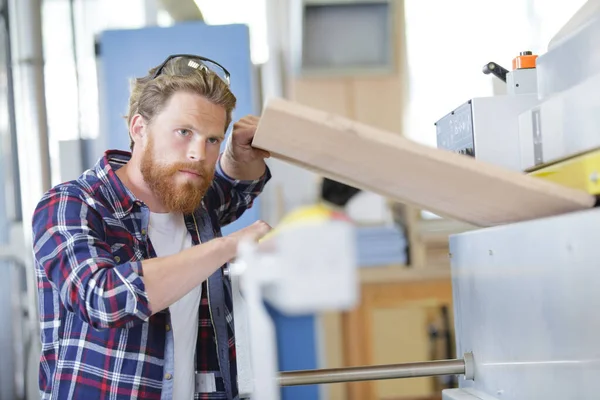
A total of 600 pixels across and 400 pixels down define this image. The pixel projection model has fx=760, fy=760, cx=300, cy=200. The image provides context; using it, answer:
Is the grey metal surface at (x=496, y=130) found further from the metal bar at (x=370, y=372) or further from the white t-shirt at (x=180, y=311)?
the white t-shirt at (x=180, y=311)

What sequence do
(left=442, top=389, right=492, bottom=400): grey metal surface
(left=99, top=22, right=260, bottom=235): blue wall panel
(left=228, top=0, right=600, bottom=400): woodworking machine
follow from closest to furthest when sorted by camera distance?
(left=228, top=0, right=600, bottom=400): woodworking machine, (left=442, top=389, right=492, bottom=400): grey metal surface, (left=99, top=22, right=260, bottom=235): blue wall panel

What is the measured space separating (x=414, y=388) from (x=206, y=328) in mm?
2375

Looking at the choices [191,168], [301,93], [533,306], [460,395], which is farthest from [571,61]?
[301,93]

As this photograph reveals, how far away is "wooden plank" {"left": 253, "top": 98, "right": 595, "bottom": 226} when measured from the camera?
2.89ft

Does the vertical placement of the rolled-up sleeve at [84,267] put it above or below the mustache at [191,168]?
below

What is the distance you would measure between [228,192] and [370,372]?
614mm

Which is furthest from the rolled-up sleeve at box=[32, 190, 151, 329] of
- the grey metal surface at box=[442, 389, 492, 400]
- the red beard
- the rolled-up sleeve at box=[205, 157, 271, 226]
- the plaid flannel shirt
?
the grey metal surface at box=[442, 389, 492, 400]

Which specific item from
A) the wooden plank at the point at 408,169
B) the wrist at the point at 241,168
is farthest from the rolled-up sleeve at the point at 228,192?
the wooden plank at the point at 408,169

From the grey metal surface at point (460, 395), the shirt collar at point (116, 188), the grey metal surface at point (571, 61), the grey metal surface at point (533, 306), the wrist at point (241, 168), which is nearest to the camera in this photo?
the grey metal surface at point (533, 306)

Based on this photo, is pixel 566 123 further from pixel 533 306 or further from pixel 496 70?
pixel 496 70

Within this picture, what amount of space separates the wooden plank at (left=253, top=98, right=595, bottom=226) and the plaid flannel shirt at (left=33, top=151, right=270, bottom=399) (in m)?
0.32

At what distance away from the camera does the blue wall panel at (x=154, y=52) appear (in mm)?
2453

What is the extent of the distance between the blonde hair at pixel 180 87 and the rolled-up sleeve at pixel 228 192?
0.63 ft

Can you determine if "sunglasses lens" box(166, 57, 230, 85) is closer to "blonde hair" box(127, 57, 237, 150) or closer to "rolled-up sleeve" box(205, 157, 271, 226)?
"blonde hair" box(127, 57, 237, 150)
